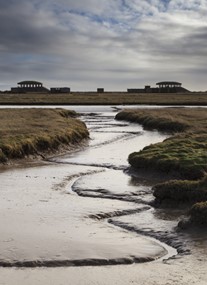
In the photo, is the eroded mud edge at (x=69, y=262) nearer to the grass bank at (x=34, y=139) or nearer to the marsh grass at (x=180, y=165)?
the marsh grass at (x=180, y=165)

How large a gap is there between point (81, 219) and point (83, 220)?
144 mm

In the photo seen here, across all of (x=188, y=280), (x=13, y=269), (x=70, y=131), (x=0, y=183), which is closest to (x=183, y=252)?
(x=188, y=280)

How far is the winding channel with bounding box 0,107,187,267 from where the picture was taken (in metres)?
13.0

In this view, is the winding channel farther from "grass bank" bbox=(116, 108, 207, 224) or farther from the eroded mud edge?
"grass bank" bbox=(116, 108, 207, 224)

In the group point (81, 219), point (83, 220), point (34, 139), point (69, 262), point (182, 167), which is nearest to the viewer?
point (69, 262)

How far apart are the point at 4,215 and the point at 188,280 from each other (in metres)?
7.66

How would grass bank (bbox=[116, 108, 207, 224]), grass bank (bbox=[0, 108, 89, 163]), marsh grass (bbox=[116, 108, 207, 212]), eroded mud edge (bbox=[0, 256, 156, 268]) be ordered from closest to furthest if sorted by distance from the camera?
eroded mud edge (bbox=[0, 256, 156, 268]) → grass bank (bbox=[116, 108, 207, 224]) → marsh grass (bbox=[116, 108, 207, 212]) → grass bank (bbox=[0, 108, 89, 163])

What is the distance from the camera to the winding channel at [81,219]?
13.0 m

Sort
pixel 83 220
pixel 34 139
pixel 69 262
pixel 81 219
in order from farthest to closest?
pixel 34 139
pixel 81 219
pixel 83 220
pixel 69 262

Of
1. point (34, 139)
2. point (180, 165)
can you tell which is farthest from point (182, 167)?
point (34, 139)

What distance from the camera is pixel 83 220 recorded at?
16.7m

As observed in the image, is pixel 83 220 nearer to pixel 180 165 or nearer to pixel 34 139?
pixel 180 165

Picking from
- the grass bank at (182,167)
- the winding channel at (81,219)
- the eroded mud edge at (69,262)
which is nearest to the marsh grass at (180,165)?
the grass bank at (182,167)

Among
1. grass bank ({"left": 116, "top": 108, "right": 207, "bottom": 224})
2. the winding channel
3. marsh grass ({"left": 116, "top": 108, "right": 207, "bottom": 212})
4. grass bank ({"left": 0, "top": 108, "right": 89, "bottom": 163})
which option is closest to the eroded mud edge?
the winding channel
